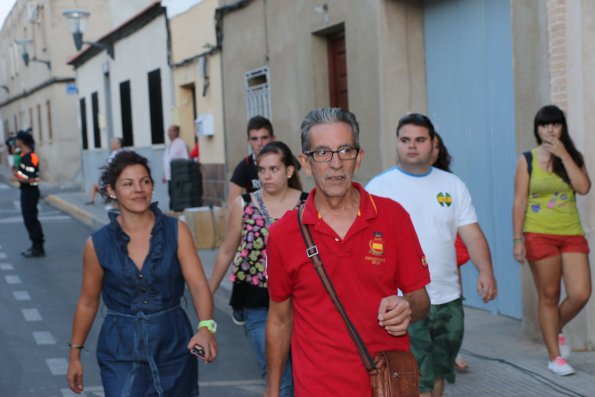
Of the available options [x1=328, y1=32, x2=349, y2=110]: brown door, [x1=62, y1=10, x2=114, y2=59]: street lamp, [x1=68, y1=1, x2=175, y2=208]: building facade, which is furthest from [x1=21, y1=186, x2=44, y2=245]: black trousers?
→ [x1=62, y1=10, x2=114, y2=59]: street lamp

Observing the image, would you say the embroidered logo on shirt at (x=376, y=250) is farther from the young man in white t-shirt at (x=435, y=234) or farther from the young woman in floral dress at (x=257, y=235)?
the young woman in floral dress at (x=257, y=235)

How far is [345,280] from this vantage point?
337 cm

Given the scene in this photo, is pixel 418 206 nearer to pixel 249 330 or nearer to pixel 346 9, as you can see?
pixel 249 330

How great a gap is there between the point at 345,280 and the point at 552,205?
3774mm

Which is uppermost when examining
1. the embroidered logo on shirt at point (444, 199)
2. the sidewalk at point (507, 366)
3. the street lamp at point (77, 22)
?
the street lamp at point (77, 22)

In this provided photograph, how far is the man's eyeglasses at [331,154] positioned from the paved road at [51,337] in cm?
374

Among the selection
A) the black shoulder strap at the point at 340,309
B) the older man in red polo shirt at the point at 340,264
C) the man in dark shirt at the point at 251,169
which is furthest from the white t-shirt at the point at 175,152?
the black shoulder strap at the point at 340,309

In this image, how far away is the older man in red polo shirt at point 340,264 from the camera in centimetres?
338

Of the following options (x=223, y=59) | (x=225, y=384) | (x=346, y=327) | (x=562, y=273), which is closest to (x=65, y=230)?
(x=223, y=59)

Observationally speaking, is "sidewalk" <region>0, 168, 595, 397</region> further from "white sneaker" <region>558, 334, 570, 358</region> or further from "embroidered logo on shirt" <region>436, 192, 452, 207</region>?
"embroidered logo on shirt" <region>436, 192, 452, 207</region>

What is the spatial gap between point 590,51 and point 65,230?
13831 millimetres

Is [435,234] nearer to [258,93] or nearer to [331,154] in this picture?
[331,154]

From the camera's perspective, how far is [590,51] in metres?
7.15

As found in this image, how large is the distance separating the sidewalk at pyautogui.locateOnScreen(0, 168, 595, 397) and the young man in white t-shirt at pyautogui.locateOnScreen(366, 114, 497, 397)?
4.58 feet
